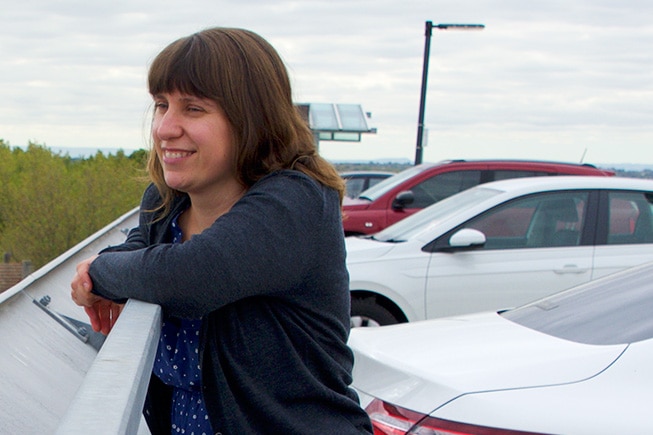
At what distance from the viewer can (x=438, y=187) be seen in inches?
449

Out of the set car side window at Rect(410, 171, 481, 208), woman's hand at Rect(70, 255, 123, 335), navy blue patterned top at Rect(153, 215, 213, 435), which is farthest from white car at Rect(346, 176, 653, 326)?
navy blue patterned top at Rect(153, 215, 213, 435)

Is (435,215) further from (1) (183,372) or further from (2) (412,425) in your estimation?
(1) (183,372)

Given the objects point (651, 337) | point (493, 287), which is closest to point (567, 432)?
point (651, 337)

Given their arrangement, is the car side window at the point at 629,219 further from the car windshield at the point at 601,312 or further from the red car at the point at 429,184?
the red car at the point at 429,184

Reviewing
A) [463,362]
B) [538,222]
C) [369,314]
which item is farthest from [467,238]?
[463,362]

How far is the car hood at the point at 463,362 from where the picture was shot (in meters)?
2.72

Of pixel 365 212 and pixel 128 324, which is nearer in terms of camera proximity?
pixel 128 324

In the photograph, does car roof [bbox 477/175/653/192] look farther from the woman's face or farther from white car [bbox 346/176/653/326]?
the woman's face

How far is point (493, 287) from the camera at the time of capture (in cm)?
711

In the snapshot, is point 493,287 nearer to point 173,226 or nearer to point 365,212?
point 365,212

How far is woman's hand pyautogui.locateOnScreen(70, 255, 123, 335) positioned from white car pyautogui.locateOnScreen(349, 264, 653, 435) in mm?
970

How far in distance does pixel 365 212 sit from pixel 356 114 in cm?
1698

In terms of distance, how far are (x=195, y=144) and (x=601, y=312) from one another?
187 centimetres

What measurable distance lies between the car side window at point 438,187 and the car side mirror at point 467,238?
418 cm
